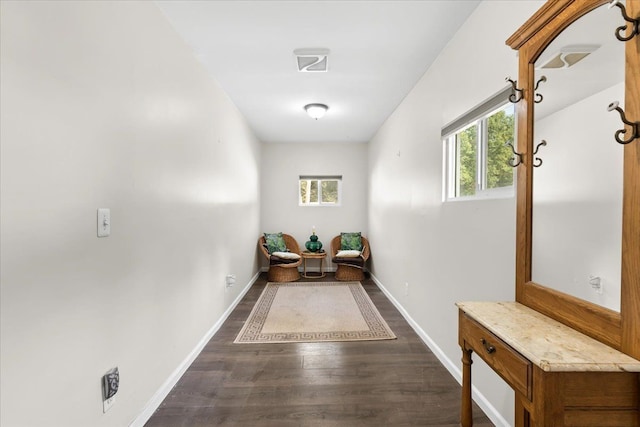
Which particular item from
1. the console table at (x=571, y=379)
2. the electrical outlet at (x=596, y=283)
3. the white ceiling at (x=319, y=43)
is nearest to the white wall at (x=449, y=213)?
the white ceiling at (x=319, y=43)

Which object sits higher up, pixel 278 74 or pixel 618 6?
pixel 278 74

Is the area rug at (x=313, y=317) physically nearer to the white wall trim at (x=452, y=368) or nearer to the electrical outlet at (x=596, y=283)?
the white wall trim at (x=452, y=368)

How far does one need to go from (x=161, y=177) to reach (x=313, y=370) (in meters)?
1.74

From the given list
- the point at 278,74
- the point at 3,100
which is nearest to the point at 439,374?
the point at 3,100

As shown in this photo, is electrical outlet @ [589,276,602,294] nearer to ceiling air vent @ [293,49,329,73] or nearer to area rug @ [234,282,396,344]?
area rug @ [234,282,396,344]

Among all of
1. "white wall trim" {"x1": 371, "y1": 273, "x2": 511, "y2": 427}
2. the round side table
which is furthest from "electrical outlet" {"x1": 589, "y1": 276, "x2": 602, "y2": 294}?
the round side table

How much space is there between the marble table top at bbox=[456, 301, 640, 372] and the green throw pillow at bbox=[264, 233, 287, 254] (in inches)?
169

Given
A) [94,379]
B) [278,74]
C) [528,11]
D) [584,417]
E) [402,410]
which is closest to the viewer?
[584,417]

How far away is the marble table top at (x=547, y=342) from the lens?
2.63 feet

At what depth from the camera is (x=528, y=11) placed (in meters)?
1.45

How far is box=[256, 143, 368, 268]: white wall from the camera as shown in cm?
581

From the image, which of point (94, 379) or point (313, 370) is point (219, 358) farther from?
point (94, 379)

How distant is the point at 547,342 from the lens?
36.4 inches

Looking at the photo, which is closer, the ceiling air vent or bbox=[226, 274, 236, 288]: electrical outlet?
the ceiling air vent
